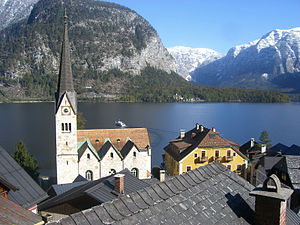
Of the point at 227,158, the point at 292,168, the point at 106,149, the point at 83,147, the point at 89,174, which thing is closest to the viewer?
the point at 292,168

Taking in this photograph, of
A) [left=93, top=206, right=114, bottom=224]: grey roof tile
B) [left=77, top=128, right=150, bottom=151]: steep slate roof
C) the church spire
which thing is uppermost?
the church spire

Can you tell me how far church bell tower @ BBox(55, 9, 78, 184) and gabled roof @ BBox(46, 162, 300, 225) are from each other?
85.3 ft

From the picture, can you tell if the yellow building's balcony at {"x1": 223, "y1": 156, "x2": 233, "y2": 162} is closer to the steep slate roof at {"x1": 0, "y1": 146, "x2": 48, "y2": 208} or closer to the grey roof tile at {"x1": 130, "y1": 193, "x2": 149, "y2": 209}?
the steep slate roof at {"x1": 0, "y1": 146, "x2": 48, "y2": 208}

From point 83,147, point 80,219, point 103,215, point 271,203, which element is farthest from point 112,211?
point 83,147

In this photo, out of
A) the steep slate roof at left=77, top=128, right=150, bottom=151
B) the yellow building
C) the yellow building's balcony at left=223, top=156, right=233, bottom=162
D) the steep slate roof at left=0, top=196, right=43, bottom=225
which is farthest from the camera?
the steep slate roof at left=77, top=128, right=150, bottom=151

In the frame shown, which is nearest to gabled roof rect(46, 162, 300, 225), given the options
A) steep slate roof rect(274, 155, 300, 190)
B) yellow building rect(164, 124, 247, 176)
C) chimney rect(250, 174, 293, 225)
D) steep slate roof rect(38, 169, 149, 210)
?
chimney rect(250, 174, 293, 225)

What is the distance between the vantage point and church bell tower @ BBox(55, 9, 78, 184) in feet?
99.9

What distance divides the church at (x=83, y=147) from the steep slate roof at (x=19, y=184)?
57.1 feet

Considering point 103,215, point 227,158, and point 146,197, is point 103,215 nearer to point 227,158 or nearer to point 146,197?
point 146,197

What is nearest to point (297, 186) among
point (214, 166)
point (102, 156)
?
point (214, 166)

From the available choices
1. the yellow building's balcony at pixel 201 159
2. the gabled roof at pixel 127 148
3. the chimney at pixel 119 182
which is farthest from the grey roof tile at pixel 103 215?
the gabled roof at pixel 127 148

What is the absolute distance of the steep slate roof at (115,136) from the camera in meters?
34.1

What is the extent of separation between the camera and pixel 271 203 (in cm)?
511

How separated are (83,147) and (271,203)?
94.8 ft
